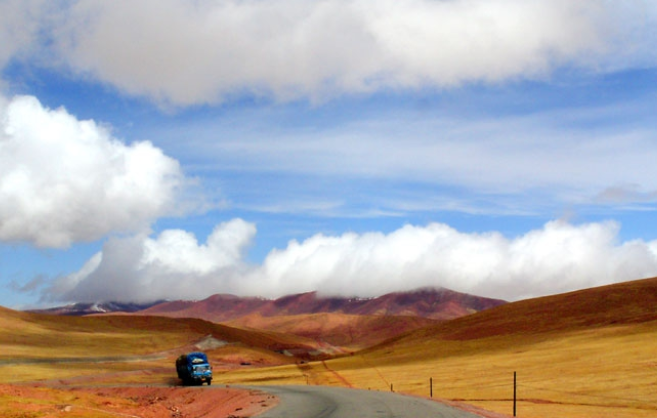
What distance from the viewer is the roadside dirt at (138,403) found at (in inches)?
1399

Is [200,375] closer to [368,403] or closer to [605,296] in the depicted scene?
[368,403]

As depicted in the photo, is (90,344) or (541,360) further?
(90,344)

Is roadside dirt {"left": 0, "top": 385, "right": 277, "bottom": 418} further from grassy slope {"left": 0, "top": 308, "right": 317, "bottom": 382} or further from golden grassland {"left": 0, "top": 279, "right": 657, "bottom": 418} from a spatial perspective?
grassy slope {"left": 0, "top": 308, "right": 317, "bottom": 382}

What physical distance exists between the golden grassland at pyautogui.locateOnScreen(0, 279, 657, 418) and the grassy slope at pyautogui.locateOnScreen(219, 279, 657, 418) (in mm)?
180

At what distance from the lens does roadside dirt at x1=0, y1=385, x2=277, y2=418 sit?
35531mm

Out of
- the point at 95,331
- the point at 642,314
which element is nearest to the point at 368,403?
the point at 642,314

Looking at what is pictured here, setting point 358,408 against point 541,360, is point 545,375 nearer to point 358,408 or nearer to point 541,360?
point 541,360

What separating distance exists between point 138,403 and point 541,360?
2064 inches

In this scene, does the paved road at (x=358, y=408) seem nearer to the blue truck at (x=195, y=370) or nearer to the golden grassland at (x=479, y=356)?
the golden grassland at (x=479, y=356)

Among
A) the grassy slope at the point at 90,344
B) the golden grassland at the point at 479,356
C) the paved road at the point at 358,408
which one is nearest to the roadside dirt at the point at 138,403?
the paved road at the point at 358,408

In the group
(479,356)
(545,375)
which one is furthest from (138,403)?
(479,356)

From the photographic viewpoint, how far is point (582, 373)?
220ft

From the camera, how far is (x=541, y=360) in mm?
83688

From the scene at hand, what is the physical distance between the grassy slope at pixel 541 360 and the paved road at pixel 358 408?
259 inches
